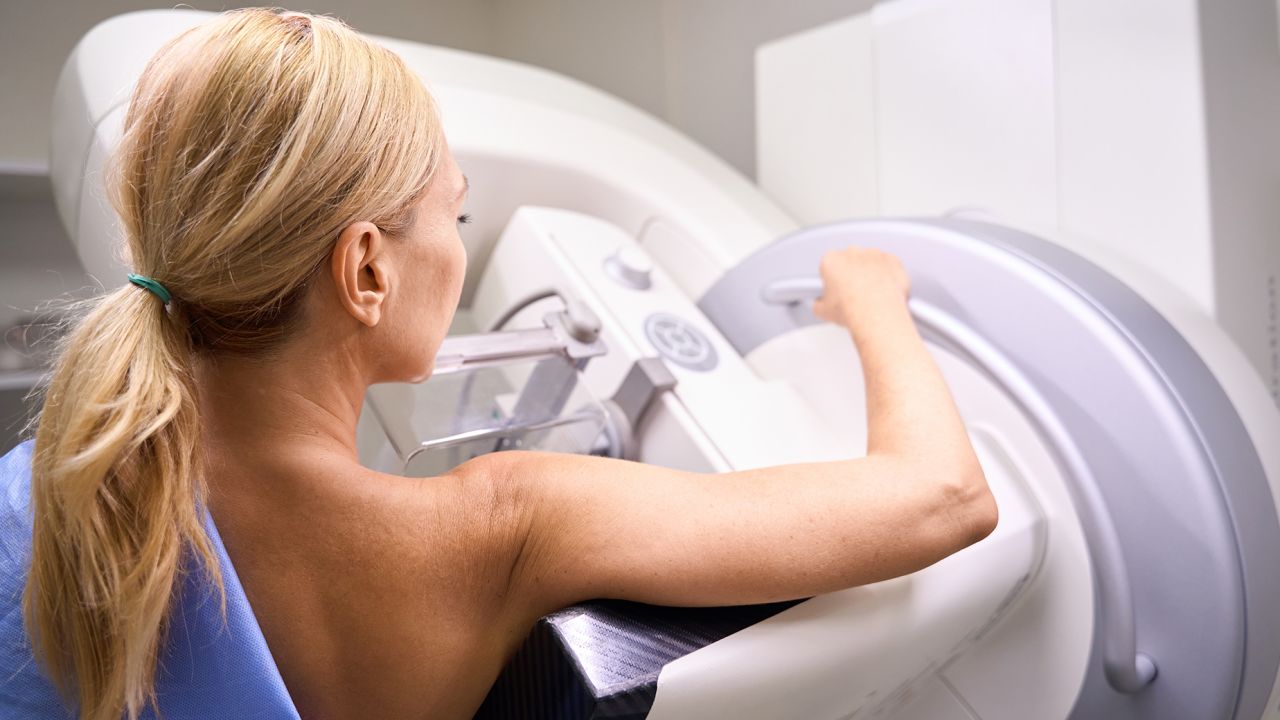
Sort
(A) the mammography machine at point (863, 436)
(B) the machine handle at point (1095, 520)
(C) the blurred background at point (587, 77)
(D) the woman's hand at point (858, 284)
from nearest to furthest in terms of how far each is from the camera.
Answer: (A) the mammography machine at point (863, 436), (B) the machine handle at point (1095, 520), (D) the woman's hand at point (858, 284), (C) the blurred background at point (587, 77)

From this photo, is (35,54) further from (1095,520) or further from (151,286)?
(1095,520)

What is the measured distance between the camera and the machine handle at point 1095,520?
80cm

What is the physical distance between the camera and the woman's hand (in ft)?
3.18

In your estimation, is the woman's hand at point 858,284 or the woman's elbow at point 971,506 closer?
the woman's elbow at point 971,506

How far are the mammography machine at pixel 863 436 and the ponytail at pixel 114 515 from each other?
0.82 feet

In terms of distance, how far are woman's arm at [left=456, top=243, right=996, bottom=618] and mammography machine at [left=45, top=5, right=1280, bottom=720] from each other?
36 millimetres

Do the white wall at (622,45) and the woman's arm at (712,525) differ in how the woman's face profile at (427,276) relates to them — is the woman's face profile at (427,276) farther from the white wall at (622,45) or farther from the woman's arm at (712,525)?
the white wall at (622,45)

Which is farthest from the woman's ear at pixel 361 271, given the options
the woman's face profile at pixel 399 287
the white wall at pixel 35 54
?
the white wall at pixel 35 54

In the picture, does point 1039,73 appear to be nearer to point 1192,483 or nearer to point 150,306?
point 1192,483

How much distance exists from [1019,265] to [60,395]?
890mm

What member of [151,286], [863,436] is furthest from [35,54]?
[863,436]

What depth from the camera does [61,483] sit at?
53 cm

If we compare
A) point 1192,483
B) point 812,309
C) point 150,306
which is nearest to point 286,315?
point 150,306

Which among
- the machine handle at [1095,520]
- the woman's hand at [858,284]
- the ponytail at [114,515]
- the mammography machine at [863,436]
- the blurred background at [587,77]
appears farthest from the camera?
the blurred background at [587,77]
